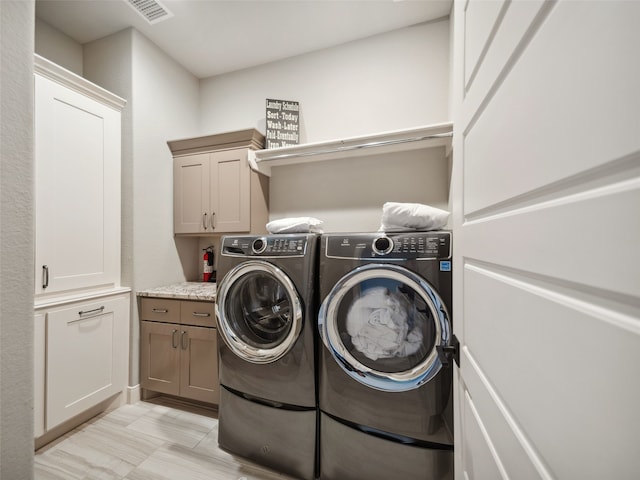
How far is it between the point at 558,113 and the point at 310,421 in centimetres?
152

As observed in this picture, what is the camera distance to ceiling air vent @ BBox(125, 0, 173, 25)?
1877 mm

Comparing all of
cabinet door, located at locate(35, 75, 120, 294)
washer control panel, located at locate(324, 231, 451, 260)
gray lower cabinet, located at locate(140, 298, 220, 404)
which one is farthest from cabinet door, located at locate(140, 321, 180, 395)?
washer control panel, located at locate(324, 231, 451, 260)

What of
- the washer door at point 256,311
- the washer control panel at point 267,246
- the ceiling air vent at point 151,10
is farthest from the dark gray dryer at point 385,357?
the ceiling air vent at point 151,10

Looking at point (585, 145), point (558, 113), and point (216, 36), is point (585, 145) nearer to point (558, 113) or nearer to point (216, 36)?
point (558, 113)

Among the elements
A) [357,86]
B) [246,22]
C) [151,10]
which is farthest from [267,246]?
[151,10]

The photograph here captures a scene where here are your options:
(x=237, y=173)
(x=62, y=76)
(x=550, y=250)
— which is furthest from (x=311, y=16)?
(x=550, y=250)

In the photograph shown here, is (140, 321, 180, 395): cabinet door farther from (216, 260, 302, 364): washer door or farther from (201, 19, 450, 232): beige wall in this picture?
(201, 19, 450, 232): beige wall

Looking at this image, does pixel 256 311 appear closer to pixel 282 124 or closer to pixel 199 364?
pixel 199 364

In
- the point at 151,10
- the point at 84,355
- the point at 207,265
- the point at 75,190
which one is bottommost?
the point at 84,355

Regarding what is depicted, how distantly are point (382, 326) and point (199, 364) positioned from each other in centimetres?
150

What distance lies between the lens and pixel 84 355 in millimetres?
1784

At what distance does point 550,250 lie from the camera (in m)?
0.37

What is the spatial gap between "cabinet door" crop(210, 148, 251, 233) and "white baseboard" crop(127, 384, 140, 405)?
1.41 metres

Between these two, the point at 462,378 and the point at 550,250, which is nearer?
the point at 550,250
